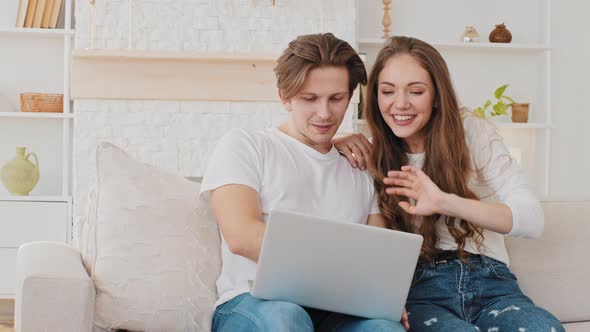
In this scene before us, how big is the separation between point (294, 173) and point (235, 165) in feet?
0.53

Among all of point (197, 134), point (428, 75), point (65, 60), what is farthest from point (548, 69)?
point (428, 75)

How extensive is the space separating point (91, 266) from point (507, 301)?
1.04 metres

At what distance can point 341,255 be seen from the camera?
5.15 feet

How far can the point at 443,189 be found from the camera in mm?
2105

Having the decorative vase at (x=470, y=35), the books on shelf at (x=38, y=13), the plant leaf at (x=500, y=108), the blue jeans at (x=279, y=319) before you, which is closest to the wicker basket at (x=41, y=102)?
the books on shelf at (x=38, y=13)

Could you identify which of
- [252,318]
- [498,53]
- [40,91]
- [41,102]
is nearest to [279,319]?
[252,318]

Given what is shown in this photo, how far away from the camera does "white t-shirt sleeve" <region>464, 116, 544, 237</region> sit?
1990 millimetres

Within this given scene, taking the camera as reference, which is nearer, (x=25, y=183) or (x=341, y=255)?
(x=341, y=255)

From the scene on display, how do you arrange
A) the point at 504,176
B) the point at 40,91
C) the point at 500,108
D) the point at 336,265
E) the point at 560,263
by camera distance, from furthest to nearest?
the point at 500,108 → the point at 40,91 → the point at 560,263 → the point at 504,176 → the point at 336,265

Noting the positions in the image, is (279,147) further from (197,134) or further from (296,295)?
(197,134)

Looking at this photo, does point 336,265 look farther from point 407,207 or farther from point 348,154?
point 348,154

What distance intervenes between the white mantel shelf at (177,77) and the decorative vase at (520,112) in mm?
1702

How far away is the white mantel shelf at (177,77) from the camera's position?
4422mm

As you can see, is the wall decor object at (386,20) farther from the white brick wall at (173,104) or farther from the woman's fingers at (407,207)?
the woman's fingers at (407,207)
